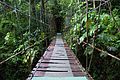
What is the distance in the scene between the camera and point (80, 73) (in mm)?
2082

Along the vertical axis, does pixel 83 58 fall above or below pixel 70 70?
below

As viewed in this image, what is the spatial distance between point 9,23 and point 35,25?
563mm

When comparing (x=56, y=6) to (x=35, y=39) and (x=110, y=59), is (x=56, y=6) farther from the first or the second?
(x=110, y=59)

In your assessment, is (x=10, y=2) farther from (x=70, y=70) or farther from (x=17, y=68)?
(x=70, y=70)

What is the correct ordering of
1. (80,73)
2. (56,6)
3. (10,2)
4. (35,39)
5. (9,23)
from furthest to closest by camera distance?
1. (56,6)
2. (10,2)
3. (9,23)
4. (35,39)
5. (80,73)

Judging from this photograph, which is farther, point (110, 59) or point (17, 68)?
point (17, 68)

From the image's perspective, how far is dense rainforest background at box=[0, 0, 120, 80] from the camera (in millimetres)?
2859

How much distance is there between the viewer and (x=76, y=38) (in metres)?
3.86

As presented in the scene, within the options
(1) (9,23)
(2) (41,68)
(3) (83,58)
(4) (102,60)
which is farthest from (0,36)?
(2) (41,68)

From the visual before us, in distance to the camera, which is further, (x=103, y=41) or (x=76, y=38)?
(x=76, y=38)

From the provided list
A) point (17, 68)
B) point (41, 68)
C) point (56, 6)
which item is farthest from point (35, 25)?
point (56, 6)

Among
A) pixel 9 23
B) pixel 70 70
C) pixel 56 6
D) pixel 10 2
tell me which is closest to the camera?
pixel 70 70

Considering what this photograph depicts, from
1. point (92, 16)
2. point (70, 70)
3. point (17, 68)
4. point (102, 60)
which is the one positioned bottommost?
point (17, 68)

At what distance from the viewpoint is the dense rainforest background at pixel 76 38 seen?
286cm
